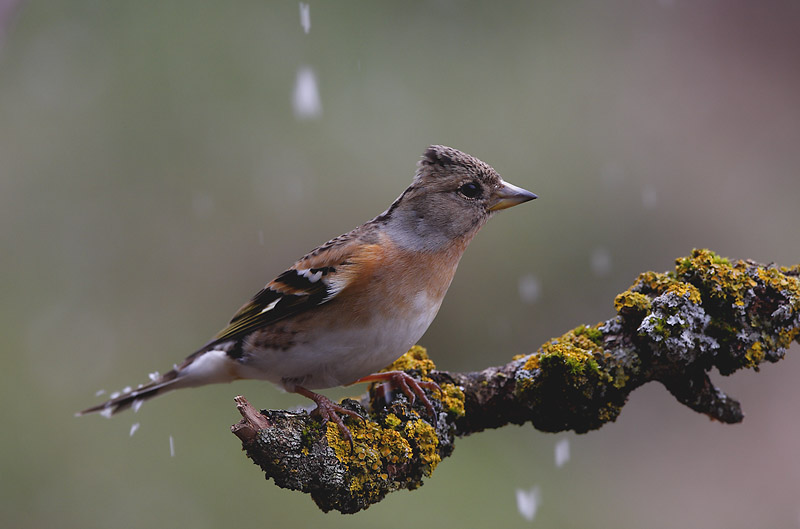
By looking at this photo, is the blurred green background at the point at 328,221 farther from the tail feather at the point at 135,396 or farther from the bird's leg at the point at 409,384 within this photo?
the bird's leg at the point at 409,384

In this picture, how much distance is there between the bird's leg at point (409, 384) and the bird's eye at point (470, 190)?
79cm

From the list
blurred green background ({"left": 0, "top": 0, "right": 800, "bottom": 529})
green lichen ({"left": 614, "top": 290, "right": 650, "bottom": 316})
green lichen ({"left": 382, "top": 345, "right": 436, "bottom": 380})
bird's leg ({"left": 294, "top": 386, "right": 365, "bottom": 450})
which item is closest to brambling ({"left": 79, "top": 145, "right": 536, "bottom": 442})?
bird's leg ({"left": 294, "top": 386, "right": 365, "bottom": 450})

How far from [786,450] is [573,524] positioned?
1864 millimetres

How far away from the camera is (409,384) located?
2732 millimetres

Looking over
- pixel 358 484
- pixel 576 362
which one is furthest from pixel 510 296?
pixel 358 484

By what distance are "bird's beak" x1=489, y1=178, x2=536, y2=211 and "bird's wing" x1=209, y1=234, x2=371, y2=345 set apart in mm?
602

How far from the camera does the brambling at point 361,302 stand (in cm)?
264

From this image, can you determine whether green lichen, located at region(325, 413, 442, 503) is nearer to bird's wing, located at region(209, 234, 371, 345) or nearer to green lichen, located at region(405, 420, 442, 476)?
green lichen, located at region(405, 420, 442, 476)

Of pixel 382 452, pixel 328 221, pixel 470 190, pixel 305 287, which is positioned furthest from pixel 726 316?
pixel 328 221

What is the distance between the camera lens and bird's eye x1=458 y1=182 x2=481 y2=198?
296 cm

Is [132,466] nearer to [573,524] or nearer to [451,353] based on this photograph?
[451,353]

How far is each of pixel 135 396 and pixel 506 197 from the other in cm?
180

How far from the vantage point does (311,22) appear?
6434 millimetres

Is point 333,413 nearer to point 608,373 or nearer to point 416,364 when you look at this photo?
point 416,364
